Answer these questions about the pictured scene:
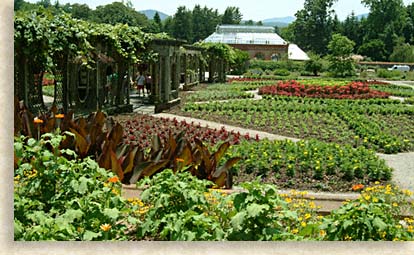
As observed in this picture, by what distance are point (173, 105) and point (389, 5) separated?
12.6 m

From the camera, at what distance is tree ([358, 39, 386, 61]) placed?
46312 mm

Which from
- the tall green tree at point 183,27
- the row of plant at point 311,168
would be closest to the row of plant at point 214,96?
the row of plant at point 311,168

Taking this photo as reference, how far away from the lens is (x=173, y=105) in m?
15.5

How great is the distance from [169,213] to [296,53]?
49781mm

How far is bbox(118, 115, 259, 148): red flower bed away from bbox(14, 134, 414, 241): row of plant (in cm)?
444

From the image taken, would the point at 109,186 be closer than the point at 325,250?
No

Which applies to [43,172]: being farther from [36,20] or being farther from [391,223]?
[36,20]

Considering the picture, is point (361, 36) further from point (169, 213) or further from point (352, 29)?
point (169, 213)

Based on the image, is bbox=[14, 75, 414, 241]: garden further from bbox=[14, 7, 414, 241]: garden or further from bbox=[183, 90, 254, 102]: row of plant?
bbox=[183, 90, 254, 102]: row of plant

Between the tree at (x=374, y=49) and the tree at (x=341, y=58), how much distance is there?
9.23 meters

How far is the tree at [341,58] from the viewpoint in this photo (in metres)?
36.5

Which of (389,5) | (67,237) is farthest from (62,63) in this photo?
(389,5)

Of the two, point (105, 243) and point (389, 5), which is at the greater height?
point (389, 5)

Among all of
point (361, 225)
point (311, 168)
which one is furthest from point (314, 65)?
point (361, 225)
